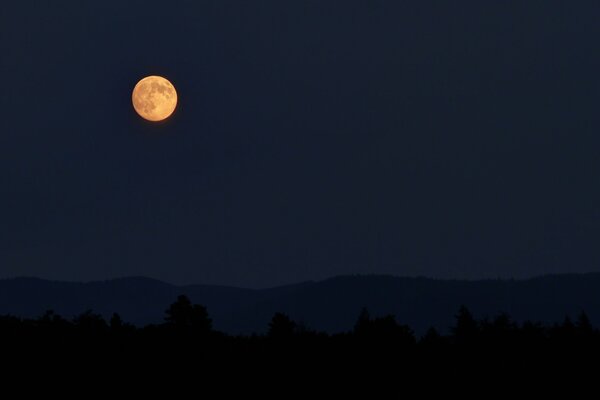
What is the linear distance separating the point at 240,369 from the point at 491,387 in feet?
58.9

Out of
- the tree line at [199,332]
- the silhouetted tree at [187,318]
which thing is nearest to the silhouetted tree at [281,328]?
the tree line at [199,332]

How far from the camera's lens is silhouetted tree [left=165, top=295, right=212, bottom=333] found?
7006cm

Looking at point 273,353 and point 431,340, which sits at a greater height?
point 431,340

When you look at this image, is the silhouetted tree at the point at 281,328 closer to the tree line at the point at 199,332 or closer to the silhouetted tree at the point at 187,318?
the tree line at the point at 199,332

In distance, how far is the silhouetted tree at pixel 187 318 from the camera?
230 feet

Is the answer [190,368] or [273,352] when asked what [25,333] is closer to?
[190,368]

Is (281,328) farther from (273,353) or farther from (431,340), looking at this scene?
(431,340)

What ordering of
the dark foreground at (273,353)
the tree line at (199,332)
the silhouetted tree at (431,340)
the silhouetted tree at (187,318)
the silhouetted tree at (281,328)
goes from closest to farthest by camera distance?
the dark foreground at (273,353) → the tree line at (199,332) → the silhouetted tree at (187,318) → the silhouetted tree at (281,328) → the silhouetted tree at (431,340)

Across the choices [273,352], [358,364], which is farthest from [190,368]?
[358,364]

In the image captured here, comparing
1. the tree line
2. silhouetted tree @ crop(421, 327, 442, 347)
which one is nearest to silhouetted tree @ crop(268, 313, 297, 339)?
the tree line

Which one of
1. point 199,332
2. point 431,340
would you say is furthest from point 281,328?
point 431,340

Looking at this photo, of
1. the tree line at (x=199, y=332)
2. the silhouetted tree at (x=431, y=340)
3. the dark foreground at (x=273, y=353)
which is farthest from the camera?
the silhouetted tree at (x=431, y=340)

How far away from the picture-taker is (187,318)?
2788 inches

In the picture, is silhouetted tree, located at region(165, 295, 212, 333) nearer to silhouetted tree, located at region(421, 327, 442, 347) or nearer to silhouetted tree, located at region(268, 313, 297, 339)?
silhouetted tree, located at region(268, 313, 297, 339)
